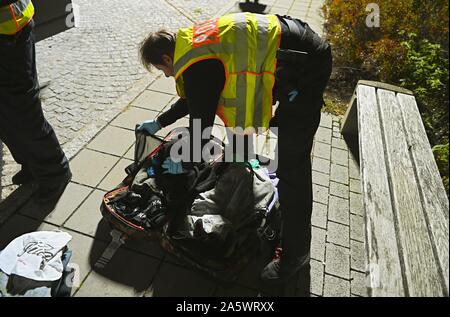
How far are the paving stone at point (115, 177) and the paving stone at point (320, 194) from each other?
179 centimetres

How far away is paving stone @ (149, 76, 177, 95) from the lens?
4457mm

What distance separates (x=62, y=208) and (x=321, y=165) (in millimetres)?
2490

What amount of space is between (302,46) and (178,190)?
55.1 inches

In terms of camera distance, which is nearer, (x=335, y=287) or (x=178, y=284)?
(x=178, y=284)

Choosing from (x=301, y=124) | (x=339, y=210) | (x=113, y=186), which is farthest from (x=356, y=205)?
(x=113, y=186)

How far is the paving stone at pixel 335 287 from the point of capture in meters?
2.53

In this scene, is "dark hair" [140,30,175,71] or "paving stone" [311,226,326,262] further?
"paving stone" [311,226,326,262]

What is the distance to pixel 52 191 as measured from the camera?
2953mm

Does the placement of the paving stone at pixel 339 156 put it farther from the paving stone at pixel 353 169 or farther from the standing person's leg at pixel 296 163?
the standing person's leg at pixel 296 163

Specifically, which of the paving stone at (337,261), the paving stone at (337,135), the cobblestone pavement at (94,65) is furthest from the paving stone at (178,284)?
the paving stone at (337,135)

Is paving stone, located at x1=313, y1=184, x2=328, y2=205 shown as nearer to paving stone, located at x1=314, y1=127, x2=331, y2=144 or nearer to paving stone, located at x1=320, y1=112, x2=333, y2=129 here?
paving stone, located at x1=314, y1=127, x2=331, y2=144

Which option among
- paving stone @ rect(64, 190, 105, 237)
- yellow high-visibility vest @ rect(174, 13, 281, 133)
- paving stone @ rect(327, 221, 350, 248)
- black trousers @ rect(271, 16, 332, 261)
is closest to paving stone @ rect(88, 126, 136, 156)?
paving stone @ rect(64, 190, 105, 237)

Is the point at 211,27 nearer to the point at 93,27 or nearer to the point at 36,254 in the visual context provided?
the point at 36,254

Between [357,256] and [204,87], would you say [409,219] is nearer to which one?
[357,256]
